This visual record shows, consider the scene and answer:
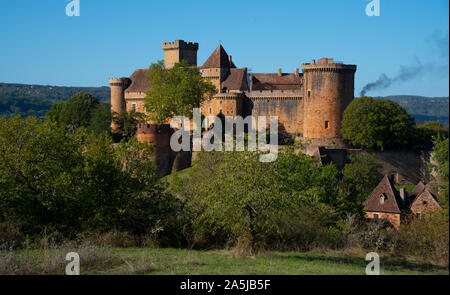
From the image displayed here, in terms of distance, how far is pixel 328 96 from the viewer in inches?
1642

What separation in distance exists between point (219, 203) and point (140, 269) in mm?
3462

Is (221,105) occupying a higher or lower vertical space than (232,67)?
lower

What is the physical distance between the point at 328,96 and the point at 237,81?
396 inches

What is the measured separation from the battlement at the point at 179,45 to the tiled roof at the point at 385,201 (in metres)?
28.9

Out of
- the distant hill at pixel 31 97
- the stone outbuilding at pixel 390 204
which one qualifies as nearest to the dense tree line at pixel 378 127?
the stone outbuilding at pixel 390 204

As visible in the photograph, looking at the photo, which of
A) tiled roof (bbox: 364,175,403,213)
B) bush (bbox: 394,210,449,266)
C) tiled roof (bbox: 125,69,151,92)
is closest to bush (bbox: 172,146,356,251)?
bush (bbox: 394,210,449,266)

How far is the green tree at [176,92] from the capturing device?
40844 mm

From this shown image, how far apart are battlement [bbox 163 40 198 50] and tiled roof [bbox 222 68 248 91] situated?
18.1ft

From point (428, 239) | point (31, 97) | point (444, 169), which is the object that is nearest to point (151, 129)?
point (428, 239)

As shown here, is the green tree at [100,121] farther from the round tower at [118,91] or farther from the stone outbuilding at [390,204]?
the stone outbuilding at [390,204]
